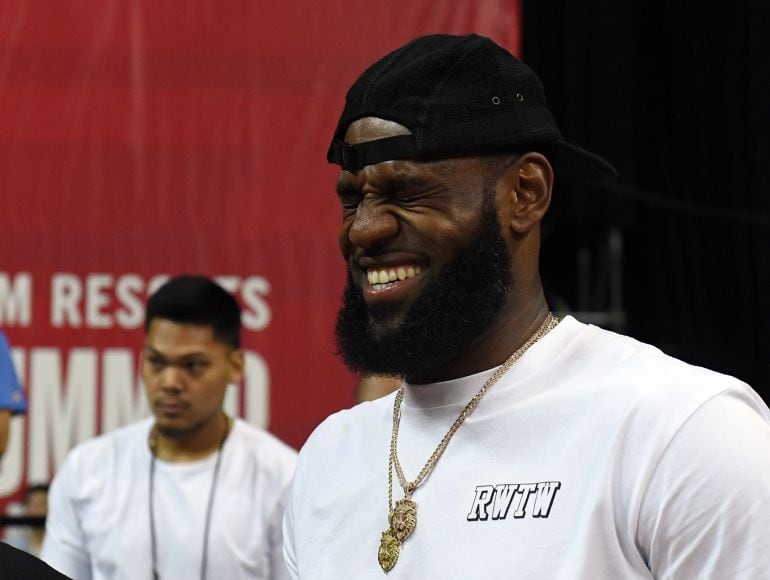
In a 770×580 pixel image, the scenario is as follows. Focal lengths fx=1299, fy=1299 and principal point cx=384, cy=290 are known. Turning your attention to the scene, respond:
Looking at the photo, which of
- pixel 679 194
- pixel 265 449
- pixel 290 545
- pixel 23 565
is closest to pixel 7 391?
pixel 265 449

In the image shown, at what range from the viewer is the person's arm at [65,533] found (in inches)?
151

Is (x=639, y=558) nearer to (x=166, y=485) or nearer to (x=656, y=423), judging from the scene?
(x=656, y=423)

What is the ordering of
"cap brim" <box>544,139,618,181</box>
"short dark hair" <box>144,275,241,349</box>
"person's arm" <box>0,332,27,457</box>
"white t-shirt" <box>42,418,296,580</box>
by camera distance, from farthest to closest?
"short dark hair" <box>144,275,241,349</box>
"white t-shirt" <box>42,418,296,580</box>
"person's arm" <box>0,332,27,457</box>
"cap brim" <box>544,139,618,181</box>

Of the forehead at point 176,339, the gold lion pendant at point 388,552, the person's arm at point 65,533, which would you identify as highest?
the gold lion pendant at point 388,552

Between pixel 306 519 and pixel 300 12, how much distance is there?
261 centimetres

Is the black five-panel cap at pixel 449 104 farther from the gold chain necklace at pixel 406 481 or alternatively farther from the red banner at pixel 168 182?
the red banner at pixel 168 182

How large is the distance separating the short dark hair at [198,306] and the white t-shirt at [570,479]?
2153 millimetres

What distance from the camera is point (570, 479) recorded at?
1.52 m

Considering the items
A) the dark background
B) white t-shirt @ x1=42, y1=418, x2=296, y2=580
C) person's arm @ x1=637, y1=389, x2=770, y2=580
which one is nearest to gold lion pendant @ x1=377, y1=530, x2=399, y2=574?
person's arm @ x1=637, y1=389, x2=770, y2=580

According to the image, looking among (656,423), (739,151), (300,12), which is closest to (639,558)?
(656,423)

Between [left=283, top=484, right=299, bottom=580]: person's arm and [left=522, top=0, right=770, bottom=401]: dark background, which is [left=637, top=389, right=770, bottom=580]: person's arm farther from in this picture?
[left=522, top=0, right=770, bottom=401]: dark background

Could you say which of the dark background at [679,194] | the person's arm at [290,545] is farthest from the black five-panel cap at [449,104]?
the dark background at [679,194]

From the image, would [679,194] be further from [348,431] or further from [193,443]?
[348,431]

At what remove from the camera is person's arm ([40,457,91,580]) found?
12.6ft
